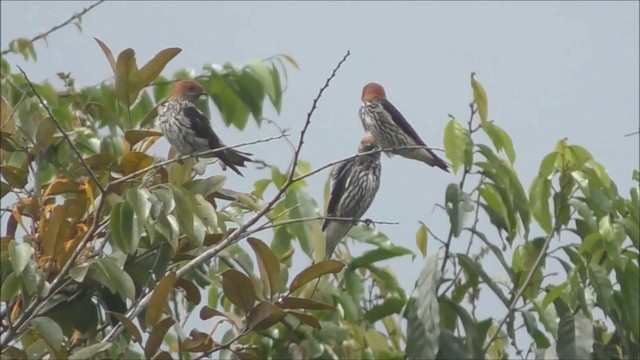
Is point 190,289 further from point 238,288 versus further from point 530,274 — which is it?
point 530,274

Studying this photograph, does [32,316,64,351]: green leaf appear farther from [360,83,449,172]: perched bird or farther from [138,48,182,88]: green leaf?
[360,83,449,172]: perched bird

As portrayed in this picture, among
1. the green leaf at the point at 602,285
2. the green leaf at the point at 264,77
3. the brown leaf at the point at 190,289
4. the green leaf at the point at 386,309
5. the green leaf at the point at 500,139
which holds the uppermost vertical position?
the green leaf at the point at 264,77

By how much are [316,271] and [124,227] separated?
0.51 m

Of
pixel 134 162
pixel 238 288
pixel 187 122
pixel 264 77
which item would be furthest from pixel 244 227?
pixel 187 122

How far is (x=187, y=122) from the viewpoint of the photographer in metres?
5.17

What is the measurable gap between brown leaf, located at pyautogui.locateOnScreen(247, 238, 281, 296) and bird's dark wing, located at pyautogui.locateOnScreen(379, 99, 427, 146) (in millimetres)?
2433

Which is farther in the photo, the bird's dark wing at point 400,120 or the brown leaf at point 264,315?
the bird's dark wing at point 400,120

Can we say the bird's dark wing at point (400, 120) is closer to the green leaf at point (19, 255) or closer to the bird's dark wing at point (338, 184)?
the bird's dark wing at point (338, 184)

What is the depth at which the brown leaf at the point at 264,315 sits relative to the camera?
10.9 feet

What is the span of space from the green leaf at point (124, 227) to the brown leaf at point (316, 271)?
0.43 m

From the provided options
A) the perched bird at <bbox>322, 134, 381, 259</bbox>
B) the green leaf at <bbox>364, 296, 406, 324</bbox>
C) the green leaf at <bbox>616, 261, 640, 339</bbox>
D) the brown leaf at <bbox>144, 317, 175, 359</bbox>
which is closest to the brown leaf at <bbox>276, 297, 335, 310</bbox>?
the brown leaf at <bbox>144, 317, 175, 359</bbox>

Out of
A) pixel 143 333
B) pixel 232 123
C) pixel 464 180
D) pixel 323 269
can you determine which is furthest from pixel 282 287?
pixel 232 123

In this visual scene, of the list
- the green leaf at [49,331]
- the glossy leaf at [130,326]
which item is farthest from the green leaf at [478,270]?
the green leaf at [49,331]

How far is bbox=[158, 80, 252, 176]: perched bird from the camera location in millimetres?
5129
